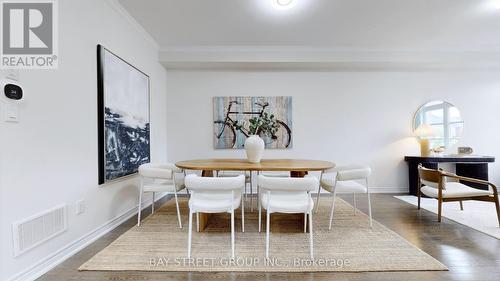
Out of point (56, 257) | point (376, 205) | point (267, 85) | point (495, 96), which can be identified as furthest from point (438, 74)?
point (56, 257)

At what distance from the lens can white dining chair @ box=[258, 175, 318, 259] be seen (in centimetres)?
193

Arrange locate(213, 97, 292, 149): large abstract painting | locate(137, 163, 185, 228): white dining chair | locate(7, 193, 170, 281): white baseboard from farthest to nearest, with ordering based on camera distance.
Result: locate(213, 97, 292, 149): large abstract painting, locate(137, 163, 185, 228): white dining chair, locate(7, 193, 170, 281): white baseboard

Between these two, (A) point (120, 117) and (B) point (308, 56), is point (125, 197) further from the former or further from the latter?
(B) point (308, 56)

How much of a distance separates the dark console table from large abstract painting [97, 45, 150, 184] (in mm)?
4599

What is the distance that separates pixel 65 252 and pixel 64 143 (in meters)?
0.93

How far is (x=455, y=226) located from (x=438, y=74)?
315 centimetres

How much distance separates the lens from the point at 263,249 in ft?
7.06

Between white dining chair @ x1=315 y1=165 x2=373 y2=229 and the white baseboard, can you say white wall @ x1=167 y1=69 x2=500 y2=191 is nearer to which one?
white dining chair @ x1=315 y1=165 x2=373 y2=229

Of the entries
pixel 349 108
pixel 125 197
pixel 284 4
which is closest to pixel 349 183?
pixel 349 108

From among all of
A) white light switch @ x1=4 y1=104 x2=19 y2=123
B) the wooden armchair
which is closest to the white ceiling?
white light switch @ x1=4 y1=104 x2=19 y2=123

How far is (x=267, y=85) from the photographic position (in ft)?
14.7

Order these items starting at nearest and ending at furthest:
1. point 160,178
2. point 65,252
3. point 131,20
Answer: point 65,252
point 160,178
point 131,20

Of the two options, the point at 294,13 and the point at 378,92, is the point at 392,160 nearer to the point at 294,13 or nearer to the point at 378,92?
the point at 378,92

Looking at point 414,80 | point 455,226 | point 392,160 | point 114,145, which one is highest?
point 414,80
